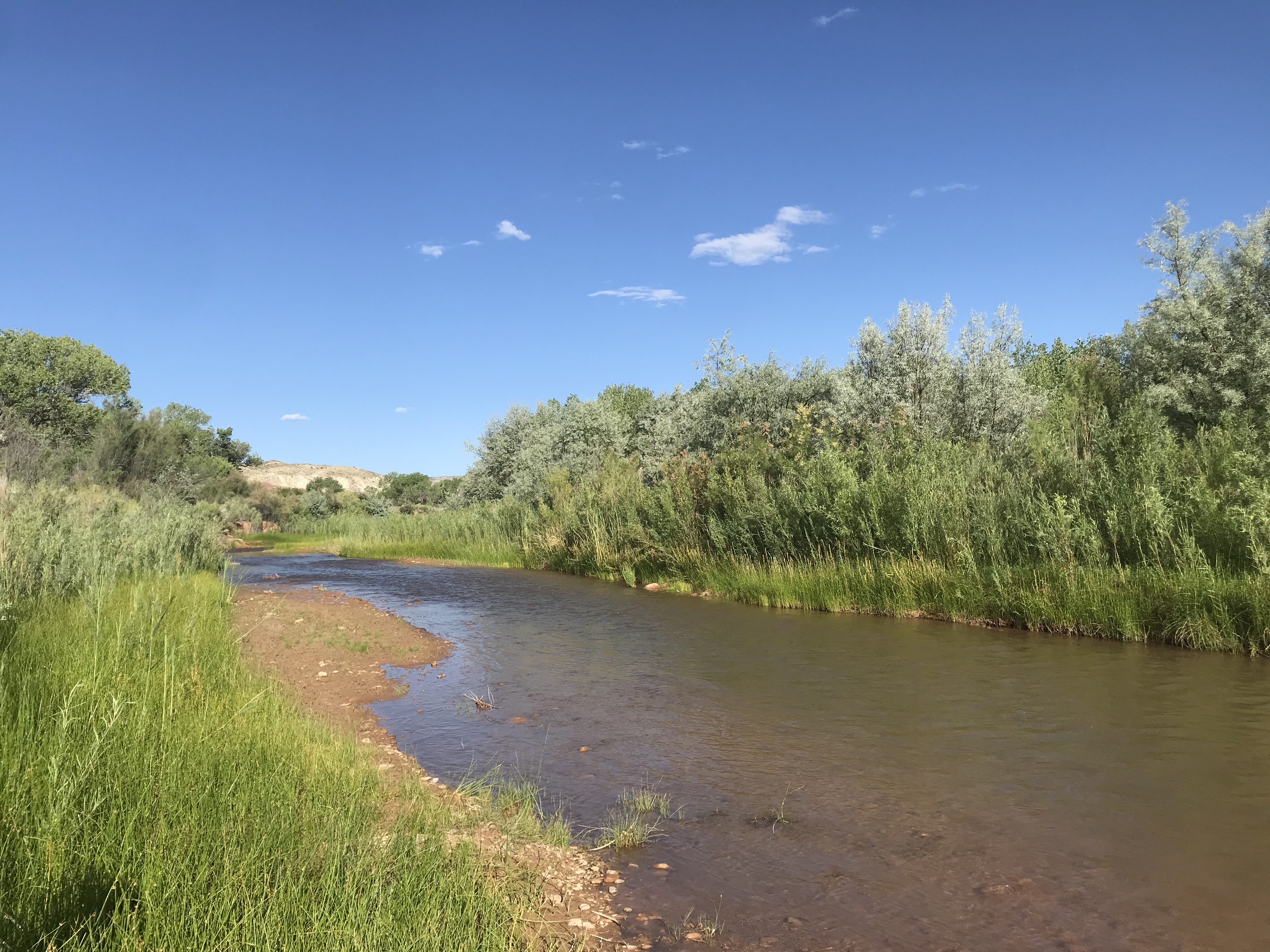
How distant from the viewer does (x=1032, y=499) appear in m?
13.2

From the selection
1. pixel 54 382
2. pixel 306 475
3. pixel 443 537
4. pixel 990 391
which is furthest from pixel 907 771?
pixel 306 475

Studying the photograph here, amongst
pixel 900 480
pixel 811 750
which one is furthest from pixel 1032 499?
pixel 811 750

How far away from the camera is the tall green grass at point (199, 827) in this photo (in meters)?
2.89

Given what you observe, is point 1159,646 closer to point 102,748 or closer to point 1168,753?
point 1168,753

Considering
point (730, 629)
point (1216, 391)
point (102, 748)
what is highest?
point (1216, 391)

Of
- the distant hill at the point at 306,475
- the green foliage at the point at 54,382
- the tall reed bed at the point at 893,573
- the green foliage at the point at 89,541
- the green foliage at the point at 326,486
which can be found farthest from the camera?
the distant hill at the point at 306,475

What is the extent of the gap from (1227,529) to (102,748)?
13.6 metres

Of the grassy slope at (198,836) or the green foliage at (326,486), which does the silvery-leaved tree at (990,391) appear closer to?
the grassy slope at (198,836)

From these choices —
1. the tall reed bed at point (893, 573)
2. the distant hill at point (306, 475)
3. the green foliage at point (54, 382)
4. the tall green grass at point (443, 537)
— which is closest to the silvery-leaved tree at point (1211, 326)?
the tall reed bed at point (893, 573)

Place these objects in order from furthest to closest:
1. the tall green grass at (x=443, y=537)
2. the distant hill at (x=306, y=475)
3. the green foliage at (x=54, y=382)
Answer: the distant hill at (x=306, y=475) → the green foliage at (x=54, y=382) → the tall green grass at (x=443, y=537)

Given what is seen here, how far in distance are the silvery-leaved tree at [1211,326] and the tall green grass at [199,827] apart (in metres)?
24.7

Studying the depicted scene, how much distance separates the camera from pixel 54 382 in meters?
50.3

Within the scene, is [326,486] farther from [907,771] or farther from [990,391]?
[907,771]

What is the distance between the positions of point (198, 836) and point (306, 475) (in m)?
130
